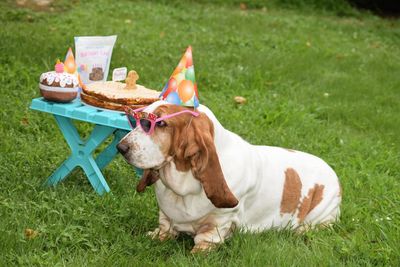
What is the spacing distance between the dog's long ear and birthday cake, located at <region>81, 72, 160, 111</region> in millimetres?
773

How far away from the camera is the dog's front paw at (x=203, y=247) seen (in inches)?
130

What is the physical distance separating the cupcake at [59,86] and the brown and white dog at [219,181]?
82 centimetres

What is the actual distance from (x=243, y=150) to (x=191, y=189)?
373 mm

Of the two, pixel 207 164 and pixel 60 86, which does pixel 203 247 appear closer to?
pixel 207 164

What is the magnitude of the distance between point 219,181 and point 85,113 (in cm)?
109

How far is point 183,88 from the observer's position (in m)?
3.18

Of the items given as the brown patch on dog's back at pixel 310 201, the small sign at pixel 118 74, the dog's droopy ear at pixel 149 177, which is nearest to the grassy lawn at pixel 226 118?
the brown patch on dog's back at pixel 310 201

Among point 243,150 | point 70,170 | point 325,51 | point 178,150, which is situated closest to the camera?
point 178,150

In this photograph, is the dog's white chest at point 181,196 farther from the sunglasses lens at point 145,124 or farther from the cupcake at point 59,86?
the cupcake at point 59,86

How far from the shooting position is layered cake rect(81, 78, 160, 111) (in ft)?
12.5

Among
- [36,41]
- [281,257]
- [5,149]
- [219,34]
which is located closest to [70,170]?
[5,149]

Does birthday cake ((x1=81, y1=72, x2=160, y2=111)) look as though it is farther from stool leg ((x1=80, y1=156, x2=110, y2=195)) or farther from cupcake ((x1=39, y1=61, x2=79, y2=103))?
stool leg ((x1=80, y1=156, x2=110, y2=195))

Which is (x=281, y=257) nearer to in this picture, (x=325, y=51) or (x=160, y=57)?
(x=160, y=57)

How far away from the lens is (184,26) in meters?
10.1
